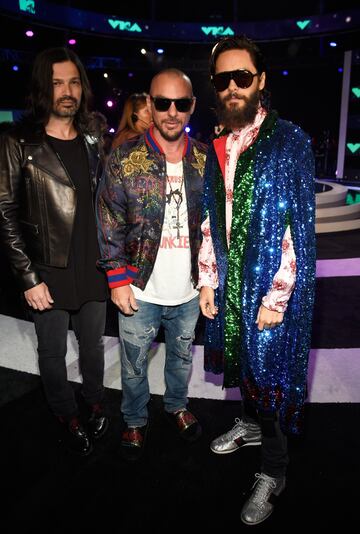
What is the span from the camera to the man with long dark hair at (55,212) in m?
2.04

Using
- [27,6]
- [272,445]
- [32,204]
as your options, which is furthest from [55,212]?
[27,6]

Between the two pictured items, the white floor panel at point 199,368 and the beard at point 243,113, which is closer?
the beard at point 243,113

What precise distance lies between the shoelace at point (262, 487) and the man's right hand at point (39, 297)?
1.36 meters

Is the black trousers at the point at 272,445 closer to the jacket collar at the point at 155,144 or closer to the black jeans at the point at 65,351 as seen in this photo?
the black jeans at the point at 65,351

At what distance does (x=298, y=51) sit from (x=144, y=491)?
2069 cm

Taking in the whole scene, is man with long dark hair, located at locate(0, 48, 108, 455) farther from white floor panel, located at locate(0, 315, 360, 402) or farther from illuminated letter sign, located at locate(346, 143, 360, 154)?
illuminated letter sign, located at locate(346, 143, 360, 154)

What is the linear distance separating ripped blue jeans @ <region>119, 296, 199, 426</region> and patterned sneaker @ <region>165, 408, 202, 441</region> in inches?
2.0

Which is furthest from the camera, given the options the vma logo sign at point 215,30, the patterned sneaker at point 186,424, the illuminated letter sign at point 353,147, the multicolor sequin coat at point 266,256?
the vma logo sign at point 215,30

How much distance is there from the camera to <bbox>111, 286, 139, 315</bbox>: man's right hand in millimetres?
2082

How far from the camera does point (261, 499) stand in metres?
1.92

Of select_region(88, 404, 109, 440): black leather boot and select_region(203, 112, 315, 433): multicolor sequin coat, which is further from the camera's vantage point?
select_region(88, 404, 109, 440): black leather boot

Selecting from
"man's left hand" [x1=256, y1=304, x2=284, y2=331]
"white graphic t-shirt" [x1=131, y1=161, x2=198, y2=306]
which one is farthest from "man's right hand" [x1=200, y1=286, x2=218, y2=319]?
"man's left hand" [x1=256, y1=304, x2=284, y2=331]

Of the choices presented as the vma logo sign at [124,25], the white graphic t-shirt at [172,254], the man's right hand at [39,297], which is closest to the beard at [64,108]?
the white graphic t-shirt at [172,254]

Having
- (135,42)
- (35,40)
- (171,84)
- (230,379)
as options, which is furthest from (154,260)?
(135,42)
